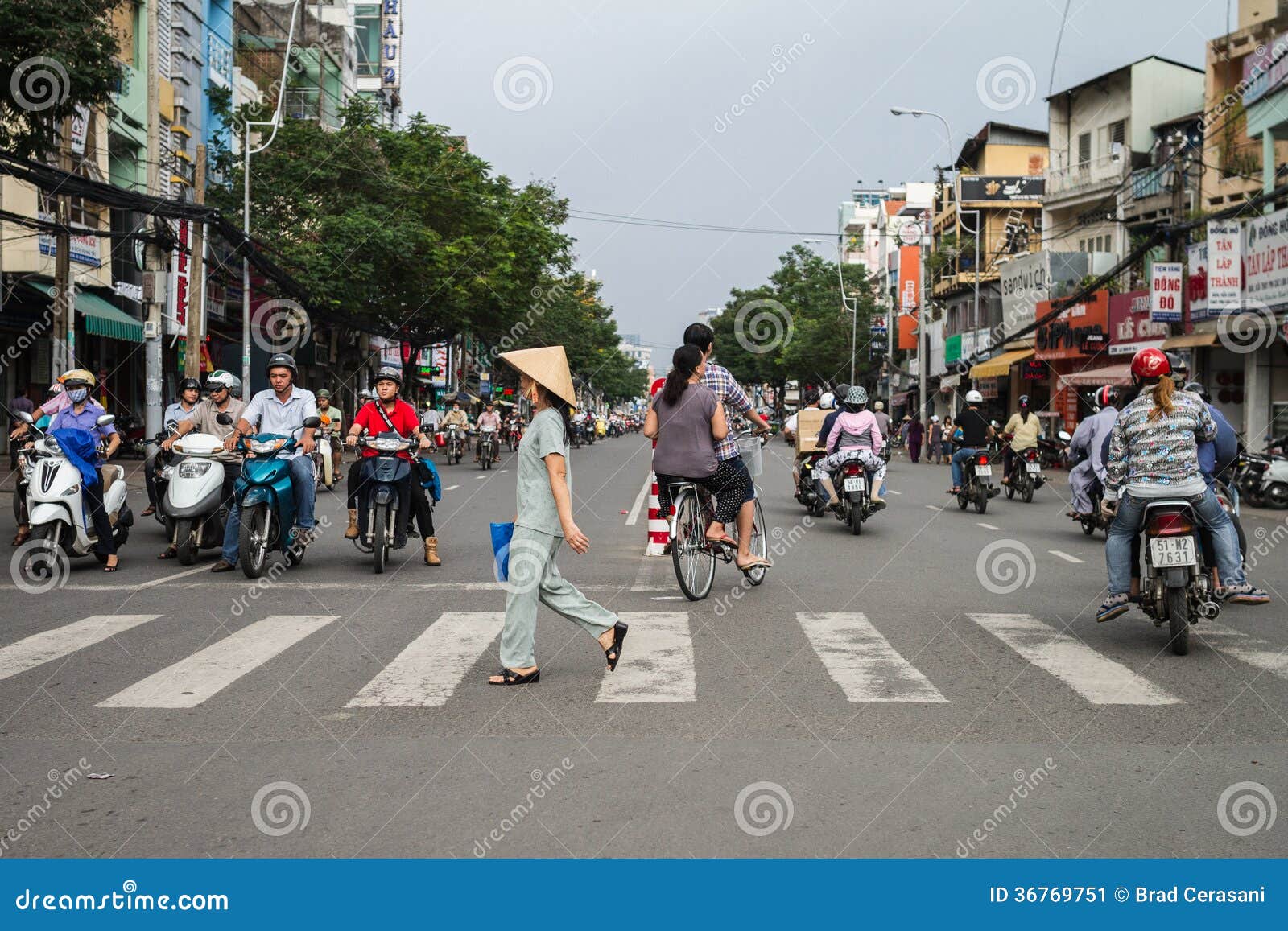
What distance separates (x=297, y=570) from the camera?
11.9 m

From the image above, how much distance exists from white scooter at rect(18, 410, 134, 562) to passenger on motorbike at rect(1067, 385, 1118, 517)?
9.35m

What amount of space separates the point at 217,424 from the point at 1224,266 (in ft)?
71.3

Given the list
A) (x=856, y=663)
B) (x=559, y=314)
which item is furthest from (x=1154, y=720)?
(x=559, y=314)

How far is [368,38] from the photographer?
72.6 m

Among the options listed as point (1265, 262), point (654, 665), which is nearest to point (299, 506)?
point (654, 665)

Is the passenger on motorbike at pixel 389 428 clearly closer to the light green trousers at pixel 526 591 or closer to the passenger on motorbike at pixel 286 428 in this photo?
the passenger on motorbike at pixel 286 428

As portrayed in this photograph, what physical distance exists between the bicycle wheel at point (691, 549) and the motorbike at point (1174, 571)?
316cm

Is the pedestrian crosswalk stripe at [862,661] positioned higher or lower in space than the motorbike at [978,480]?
lower

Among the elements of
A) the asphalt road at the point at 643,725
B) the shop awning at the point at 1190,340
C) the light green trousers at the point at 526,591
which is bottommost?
the asphalt road at the point at 643,725

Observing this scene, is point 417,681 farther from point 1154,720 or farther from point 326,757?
point 1154,720

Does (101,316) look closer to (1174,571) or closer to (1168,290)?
(1168,290)

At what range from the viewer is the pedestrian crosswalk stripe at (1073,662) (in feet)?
21.7

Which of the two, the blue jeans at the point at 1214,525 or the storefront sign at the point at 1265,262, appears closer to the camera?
the blue jeans at the point at 1214,525

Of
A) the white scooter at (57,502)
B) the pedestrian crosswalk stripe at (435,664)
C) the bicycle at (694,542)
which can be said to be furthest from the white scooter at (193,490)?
the bicycle at (694,542)
